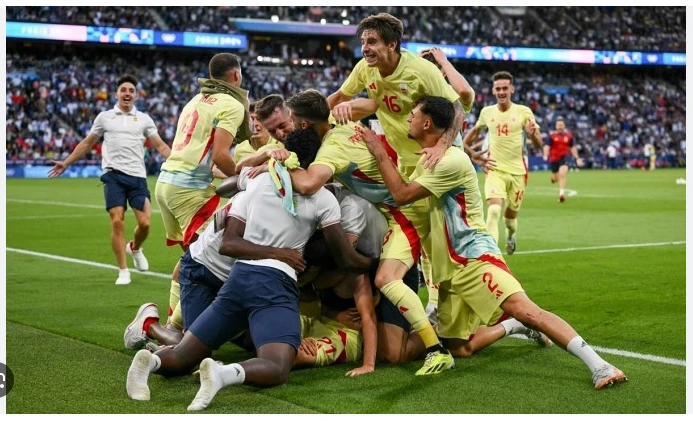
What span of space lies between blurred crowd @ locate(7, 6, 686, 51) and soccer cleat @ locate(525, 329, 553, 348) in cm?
4135

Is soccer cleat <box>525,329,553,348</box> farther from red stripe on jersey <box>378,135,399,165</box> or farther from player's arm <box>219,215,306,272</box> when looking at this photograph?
player's arm <box>219,215,306,272</box>

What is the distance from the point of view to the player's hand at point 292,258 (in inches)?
235

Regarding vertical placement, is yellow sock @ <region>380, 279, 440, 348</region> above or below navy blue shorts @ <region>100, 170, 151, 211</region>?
below

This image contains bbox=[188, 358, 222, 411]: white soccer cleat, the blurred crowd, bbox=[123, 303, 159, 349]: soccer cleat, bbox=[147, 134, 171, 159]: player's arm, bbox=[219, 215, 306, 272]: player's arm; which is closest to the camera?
bbox=[188, 358, 222, 411]: white soccer cleat

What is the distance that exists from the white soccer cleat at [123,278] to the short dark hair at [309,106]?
15.1ft

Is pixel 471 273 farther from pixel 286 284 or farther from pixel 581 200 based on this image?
pixel 581 200

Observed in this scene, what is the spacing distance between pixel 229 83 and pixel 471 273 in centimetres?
316

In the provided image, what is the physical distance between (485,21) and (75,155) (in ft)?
159

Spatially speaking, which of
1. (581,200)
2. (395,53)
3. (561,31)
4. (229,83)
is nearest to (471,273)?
(395,53)

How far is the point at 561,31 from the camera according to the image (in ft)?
188

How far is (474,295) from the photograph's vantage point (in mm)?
6352

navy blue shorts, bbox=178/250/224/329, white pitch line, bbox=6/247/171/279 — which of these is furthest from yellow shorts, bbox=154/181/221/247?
white pitch line, bbox=6/247/171/279

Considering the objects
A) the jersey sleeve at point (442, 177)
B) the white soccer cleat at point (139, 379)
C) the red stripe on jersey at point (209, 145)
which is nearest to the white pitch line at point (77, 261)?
the red stripe on jersey at point (209, 145)

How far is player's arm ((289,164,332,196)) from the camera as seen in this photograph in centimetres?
602
